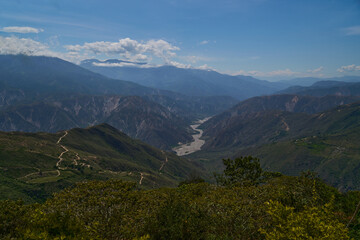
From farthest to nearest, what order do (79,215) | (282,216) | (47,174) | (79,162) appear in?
(79,162)
(47,174)
(79,215)
(282,216)

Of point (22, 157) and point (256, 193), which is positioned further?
point (22, 157)

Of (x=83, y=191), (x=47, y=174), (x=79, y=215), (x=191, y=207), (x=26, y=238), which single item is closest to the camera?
(x=26, y=238)

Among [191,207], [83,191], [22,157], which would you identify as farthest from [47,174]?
[191,207]

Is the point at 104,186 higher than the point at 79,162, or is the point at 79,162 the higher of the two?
the point at 104,186

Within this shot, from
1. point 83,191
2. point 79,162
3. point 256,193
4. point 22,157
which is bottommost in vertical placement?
point 79,162

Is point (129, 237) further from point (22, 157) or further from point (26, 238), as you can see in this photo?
point (22, 157)

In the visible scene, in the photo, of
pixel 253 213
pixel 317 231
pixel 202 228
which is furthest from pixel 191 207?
pixel 317 231

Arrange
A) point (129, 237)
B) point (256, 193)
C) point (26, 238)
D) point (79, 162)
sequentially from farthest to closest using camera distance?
1. point (79, 162)
2. point (256, 193)
3. point (129, 237)
4. point (26, 238)

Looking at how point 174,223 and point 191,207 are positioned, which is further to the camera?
point 191,207

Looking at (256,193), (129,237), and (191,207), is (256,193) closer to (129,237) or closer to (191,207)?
(191,207)
